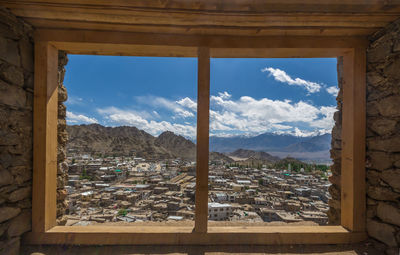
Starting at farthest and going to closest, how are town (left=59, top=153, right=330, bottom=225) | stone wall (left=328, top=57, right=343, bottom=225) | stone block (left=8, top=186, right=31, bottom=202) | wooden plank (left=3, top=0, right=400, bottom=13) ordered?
town (left=59, top=153, right=330, bottom=225), stone wall (left=328, top=57, right=343, bottom=225), stone block (left=8, top=186, right=31, bottom=202), wooden plank (left=3, top=0, right=400, bottom=13)

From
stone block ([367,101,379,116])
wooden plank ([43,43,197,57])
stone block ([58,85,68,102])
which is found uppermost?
wooden plank ([43,43,197,57])

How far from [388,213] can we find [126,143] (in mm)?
53405

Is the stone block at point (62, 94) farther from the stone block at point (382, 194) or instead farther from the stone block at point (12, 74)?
the stone block at point (382, 194)

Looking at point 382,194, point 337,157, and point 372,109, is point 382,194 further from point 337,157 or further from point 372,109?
point 372,109

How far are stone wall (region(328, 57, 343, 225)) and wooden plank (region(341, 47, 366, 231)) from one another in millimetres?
310

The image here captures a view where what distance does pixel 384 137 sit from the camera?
7.01ft

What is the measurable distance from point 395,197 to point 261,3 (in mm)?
→ 2310

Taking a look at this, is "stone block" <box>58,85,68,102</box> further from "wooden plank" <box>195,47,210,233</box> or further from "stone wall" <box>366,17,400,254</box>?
"stone wall" <box>366,17,400,254</box>

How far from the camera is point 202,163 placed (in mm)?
2264

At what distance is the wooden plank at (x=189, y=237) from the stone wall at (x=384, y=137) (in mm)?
288

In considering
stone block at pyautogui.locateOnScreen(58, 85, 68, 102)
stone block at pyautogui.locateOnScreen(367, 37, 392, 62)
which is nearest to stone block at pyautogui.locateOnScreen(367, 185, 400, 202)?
stone block at pyautogui.locateOnScreen(367, 37, 392, 62)

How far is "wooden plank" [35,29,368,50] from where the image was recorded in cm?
222

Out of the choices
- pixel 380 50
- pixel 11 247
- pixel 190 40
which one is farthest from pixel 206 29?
pixel 11 247

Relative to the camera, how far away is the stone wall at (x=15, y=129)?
1934 mm
